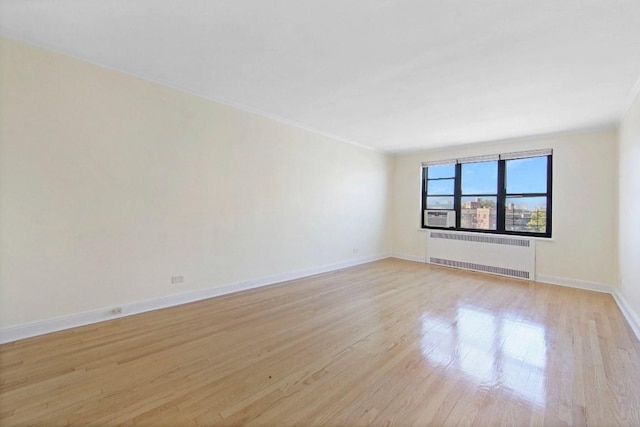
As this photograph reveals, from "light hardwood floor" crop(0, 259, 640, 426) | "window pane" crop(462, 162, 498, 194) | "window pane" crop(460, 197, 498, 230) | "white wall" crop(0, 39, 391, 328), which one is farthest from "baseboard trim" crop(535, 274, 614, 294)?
"white wall" crop(0, 39, 391, 328)

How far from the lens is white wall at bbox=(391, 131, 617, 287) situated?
179 inches

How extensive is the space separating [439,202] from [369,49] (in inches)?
190

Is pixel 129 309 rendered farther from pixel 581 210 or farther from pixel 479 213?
pixel 581 210

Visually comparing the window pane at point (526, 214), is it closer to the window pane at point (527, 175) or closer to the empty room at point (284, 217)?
the empty room at point (284, 217)

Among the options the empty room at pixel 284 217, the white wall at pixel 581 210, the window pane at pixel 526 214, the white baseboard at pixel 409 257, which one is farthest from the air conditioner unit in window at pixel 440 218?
the white wall at pixel 581 210

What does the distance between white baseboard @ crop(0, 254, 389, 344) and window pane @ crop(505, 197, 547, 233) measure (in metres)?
4.05

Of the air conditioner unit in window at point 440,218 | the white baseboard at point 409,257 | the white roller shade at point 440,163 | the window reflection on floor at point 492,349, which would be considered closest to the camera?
the window reflection on floor at point 492,349

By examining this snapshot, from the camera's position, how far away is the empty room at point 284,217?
198 centimetres

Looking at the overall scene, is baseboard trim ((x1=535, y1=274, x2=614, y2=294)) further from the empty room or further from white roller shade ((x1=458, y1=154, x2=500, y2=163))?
white roller shade ((x1=458, y1=154, x2=500, y2=163))

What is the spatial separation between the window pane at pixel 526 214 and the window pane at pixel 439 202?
3.64 ft

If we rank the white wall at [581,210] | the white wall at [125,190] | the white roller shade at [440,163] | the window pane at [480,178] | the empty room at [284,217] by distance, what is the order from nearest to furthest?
1. the empty room at [284,217]
2. the white wall at [125,190]
3. the white wall at [581,210]
4. the window pane at [480,178]
5. the white roller shade at [440,163]

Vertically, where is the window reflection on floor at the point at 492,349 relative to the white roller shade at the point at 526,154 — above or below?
below

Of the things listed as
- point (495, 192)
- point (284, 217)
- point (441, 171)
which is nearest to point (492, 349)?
point (284, 217)

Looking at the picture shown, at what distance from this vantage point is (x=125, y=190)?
10.4ft
